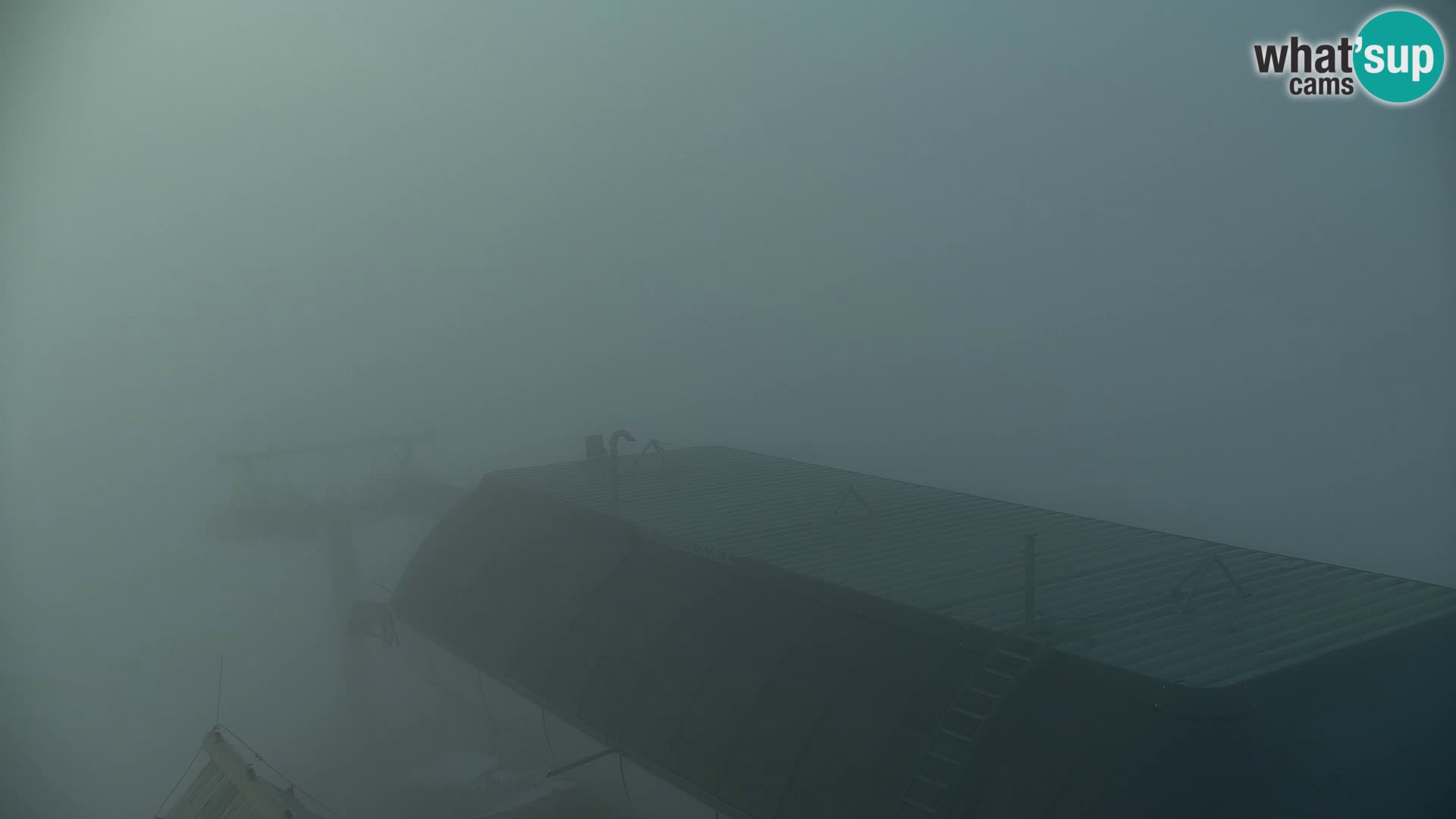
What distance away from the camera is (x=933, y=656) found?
41.1 ft

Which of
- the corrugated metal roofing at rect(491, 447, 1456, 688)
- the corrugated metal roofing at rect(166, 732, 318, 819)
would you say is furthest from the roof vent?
the corrugated metal roofing at rect(166, 732, 318, 819)

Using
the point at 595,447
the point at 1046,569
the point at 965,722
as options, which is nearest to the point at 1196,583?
the point at 1046,569

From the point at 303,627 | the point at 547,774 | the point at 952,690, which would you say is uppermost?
the point at 952,690

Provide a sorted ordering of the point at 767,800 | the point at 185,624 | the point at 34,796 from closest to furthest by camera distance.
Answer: the point at 767,800 → the point at 34,796 → the point at 185,624

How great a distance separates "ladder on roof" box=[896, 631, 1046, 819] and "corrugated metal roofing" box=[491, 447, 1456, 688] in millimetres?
547

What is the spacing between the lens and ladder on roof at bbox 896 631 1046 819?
426 inches

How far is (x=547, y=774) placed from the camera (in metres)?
16.8

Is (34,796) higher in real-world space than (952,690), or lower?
lower

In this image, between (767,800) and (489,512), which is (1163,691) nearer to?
(767,800)

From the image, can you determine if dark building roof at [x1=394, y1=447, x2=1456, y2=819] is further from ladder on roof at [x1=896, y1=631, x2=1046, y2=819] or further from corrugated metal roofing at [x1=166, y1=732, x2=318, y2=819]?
corrugated metal roofing at [x1=166, y1=732, x2=318, y2=819]

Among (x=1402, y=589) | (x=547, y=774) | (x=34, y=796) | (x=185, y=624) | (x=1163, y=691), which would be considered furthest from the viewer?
(x=185, y=624)

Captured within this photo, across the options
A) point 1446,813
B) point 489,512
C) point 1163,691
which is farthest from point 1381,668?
point 489,512

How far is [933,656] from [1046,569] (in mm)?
3730

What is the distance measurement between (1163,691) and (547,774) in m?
10.7
